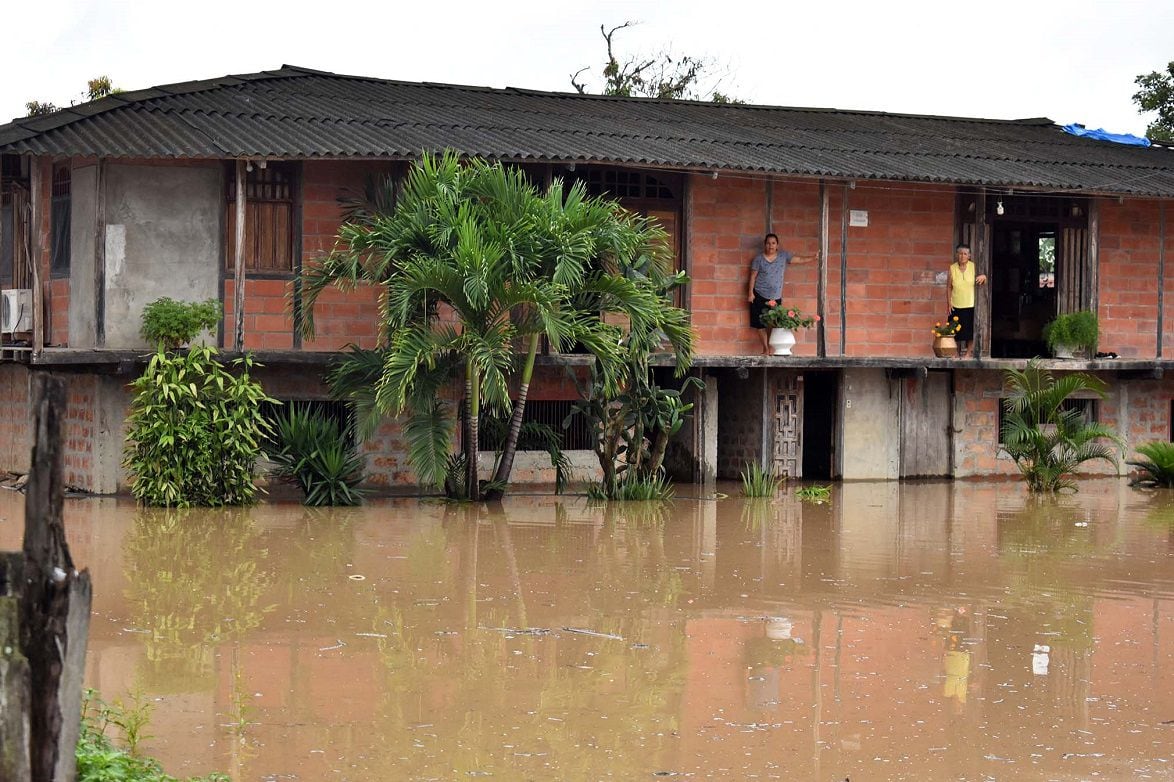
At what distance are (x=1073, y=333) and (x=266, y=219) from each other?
10374 mm

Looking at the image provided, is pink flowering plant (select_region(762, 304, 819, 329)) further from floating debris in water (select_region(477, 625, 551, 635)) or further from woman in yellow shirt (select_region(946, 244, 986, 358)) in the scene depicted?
floating debris in water (select_region(477, 625, 551, 635))

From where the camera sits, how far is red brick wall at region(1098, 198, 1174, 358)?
20.8 metres

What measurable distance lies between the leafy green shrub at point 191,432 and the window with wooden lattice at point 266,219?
4.81 ft

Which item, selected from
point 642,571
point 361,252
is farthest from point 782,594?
point 361,252

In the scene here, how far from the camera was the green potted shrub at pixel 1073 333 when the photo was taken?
66.1 ft

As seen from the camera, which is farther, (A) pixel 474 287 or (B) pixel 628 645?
(A) pixel 474 287

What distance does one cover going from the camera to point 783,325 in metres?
18.6

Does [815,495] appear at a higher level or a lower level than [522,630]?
higher

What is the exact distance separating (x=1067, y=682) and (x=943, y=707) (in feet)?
3.30

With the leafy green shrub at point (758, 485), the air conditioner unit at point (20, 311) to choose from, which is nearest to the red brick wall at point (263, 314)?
the air conditioner unit at point (20, 311)

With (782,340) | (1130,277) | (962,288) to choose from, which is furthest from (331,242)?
(1130,277)

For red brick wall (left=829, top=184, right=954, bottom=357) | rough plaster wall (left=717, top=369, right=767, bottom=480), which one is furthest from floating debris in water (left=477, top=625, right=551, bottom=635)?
rough plaster wall (left=717, top=369, right=767, bottom=480)

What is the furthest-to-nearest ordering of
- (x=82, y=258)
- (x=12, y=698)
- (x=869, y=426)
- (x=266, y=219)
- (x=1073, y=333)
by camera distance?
(x=869, y=426), (x=1073, y=333), (x=266, y=219), (x=82, y=258), (x=12, y=698)

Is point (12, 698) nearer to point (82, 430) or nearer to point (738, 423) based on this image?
point (82, 430)
